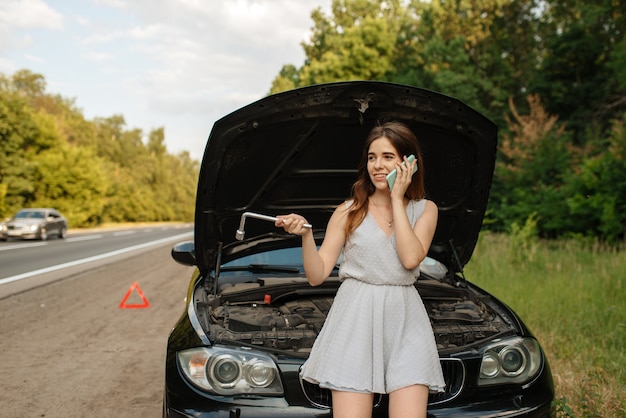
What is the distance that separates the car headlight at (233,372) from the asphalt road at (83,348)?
5.21ft

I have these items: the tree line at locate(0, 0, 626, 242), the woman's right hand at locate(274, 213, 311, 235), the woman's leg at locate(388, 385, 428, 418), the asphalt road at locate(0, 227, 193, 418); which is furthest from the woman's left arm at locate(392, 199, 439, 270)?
the tree line at locate(0, 0, 626, 242)

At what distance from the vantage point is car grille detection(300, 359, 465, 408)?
2.39 m

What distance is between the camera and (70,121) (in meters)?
62.1

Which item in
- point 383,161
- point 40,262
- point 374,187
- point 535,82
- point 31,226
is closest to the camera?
point 383,161

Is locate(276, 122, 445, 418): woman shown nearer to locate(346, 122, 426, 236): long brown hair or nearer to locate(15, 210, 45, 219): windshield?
A: locate(346, 122, 426, 236): long brown hair

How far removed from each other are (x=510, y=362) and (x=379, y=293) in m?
0.82

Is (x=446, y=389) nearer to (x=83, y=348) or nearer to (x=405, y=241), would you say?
(x=405, y=241)

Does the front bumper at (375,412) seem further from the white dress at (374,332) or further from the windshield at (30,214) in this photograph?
the windshield at (30,214)

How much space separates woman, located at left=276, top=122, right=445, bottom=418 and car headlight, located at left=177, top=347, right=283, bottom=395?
219 millimetres

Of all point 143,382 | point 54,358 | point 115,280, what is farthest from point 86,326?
Answer: point 115,280

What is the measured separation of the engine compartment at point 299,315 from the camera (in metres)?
2.66

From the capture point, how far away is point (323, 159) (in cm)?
345

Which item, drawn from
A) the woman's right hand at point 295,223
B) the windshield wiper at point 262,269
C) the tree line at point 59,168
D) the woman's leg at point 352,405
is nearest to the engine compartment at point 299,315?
the windshield wiper at point 262,269

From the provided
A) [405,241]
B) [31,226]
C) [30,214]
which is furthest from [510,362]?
[30,214]
